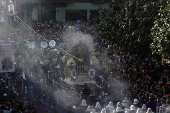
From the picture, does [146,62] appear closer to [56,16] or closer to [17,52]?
[17,52]

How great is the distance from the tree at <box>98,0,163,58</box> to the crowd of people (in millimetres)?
1688

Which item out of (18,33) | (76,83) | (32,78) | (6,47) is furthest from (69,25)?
(6,47)

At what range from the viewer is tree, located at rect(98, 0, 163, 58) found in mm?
15662

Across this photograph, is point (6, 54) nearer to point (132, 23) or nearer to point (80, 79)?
point (80, 79)

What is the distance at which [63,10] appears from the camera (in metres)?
40.7

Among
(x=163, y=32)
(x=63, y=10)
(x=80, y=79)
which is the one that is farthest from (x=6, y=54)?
(x=63, y=10)

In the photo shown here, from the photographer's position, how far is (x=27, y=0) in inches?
1500

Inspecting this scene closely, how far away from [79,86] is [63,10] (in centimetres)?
2548

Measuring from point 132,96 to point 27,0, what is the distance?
26.0 meters

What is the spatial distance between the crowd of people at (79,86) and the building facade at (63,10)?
13.2 m

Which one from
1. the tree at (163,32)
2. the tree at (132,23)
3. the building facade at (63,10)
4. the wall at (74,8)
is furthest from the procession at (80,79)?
the wall at (74,8)

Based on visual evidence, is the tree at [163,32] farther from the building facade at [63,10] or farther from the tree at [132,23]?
the building facade at [63,10]

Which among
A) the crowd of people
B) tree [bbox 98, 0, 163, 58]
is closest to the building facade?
the crowd of people

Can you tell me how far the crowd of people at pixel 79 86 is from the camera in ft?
45.7
